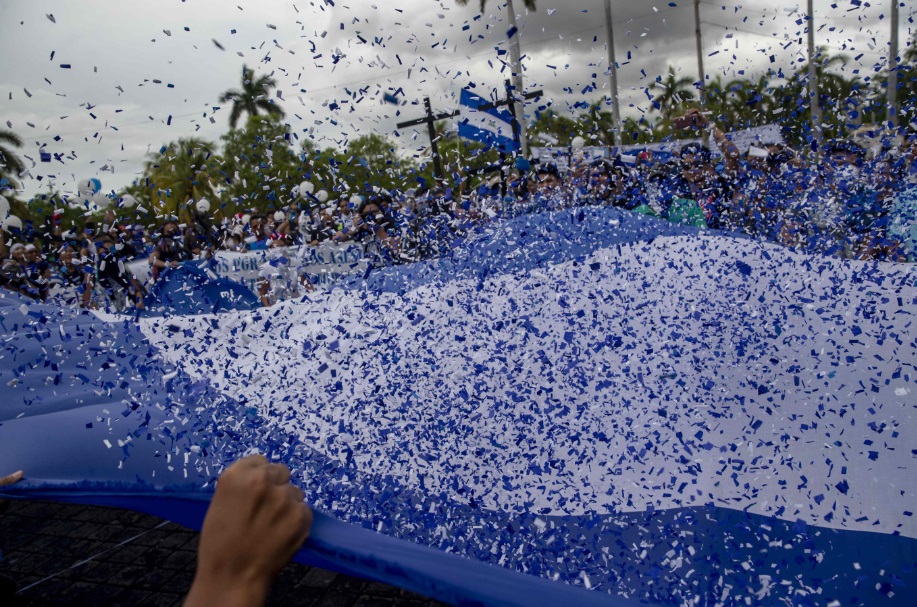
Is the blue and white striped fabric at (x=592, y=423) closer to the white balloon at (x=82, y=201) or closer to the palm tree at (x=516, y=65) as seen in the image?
the palm tree at (x=516, y=65)

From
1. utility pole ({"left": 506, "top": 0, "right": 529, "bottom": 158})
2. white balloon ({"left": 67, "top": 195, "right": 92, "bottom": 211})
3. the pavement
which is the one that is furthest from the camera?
the pavement

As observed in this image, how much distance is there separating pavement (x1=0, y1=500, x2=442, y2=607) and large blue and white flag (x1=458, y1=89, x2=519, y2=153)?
2243mm

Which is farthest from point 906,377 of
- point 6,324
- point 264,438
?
point 6,324

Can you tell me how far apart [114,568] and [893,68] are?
4468 mm

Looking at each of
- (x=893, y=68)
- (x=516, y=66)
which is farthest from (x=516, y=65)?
(x=893, y=68)

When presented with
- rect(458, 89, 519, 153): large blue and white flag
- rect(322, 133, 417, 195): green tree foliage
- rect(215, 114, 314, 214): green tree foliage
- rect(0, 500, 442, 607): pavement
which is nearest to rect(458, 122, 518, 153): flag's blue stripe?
rect(458, 89, 519, 153): large blue and white flag

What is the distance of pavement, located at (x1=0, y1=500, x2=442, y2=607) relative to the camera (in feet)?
10.3

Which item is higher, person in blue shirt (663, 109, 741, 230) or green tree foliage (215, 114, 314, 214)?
green tree foliage (215, 114, 314, 214)

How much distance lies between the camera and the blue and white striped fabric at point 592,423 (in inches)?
57.0

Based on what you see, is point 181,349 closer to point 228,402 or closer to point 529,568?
point 228,402

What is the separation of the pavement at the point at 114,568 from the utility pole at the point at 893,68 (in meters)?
2.98

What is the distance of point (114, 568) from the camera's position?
3.58 m

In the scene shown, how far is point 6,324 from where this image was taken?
2244mm

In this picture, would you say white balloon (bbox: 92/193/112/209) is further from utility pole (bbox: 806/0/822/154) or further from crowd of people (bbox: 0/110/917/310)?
utility pole (bbox: 806/0/822/154)
